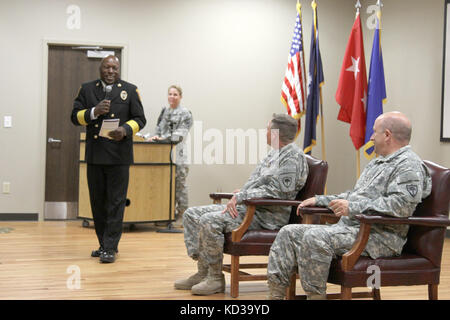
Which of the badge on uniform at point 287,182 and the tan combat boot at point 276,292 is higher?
the badge on uniform at point 287,182

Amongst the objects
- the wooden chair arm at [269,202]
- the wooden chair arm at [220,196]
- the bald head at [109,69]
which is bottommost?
the wooden chair arm at [220,196]

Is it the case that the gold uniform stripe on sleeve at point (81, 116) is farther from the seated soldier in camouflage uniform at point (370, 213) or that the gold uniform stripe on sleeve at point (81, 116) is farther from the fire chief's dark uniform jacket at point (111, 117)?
the seated soldier in camouflage uniform at point (370, 213)

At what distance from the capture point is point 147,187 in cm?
647

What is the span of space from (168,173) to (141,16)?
2142 millimetres

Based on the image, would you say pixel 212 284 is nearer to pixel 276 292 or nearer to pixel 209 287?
pixel 209 287

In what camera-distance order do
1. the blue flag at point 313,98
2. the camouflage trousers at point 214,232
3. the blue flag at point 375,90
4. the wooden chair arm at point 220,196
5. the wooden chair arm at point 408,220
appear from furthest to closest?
1. the blue flag at point 313,98
2. the blue flag at point 375,90
3. the wooden chair arm at point 220,196
4. the camouflage trousers at point 214,232
5. the wooden chair arm at point 408,220

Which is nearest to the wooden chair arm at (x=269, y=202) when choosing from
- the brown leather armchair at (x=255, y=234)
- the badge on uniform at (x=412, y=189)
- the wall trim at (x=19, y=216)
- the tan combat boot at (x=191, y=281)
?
the brown leather armchair at (x=255, y=234)

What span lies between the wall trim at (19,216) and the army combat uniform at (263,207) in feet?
13.4

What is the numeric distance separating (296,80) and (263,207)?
341cm

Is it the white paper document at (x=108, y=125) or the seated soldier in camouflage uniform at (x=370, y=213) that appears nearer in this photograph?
the seated soldier in camouflage uniform at (x=370, y=213)

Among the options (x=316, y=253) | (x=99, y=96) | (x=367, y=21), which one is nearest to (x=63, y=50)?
(x=99, y=96)

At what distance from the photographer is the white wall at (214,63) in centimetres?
680

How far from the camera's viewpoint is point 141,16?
291 inches

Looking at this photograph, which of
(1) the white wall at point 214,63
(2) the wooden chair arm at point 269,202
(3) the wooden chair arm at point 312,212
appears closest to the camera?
(3) the wooden chair arm at point 312,212
